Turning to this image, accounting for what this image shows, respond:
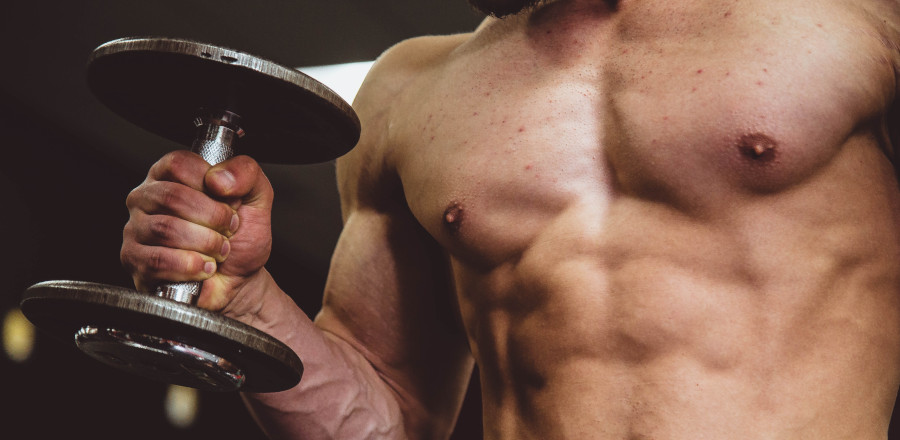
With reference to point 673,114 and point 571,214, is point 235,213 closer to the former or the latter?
point 571,214

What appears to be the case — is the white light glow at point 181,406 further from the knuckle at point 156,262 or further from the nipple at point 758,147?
the nipple at point 758,147

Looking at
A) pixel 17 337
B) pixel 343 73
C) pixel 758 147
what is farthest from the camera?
pixel 17 337

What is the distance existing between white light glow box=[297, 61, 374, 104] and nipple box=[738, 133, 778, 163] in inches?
98.9

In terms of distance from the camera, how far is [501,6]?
1.05m

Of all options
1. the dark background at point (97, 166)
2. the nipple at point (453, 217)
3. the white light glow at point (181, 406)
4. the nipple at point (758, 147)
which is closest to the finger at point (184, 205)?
the nipple at point (453, 217)

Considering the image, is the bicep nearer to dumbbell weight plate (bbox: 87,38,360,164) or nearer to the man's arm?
the man's arm

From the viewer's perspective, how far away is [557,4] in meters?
1.04

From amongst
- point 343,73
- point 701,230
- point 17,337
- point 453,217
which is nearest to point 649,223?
point 701,230

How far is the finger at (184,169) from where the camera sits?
2.54 ft

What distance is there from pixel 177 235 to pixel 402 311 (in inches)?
19.1

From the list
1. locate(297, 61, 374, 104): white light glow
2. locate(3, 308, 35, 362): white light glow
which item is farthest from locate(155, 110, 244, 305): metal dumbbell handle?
locate(3, 308, 35, 362): white light glow

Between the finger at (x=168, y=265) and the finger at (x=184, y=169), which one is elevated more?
the finger at (x=184, y=169)

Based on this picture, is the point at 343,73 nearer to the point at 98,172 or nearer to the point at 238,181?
the point at 98,172

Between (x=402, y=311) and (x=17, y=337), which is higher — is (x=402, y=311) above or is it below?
above
